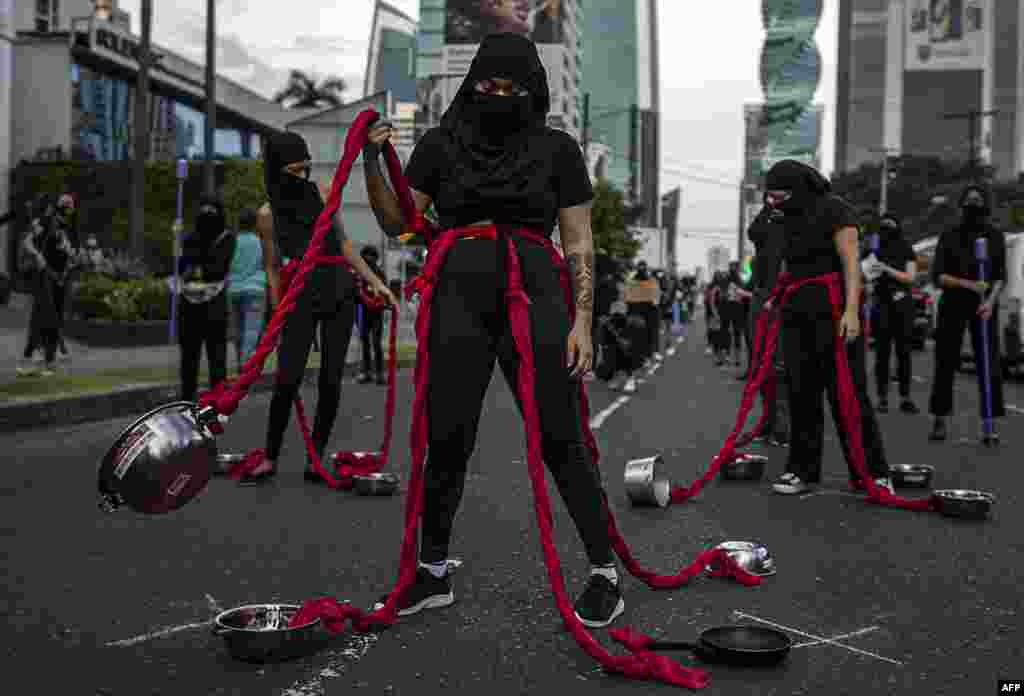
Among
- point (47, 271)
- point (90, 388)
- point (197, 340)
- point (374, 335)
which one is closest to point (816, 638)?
point (197, 340)

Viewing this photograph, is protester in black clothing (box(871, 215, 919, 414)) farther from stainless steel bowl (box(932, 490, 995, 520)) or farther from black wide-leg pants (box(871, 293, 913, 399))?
stainless steel bowl (box(932, 490, 995, 520))

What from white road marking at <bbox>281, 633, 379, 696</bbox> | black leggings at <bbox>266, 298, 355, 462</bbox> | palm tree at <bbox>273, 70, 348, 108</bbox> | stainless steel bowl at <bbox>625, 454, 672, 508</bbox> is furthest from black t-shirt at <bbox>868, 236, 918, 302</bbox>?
palm tree at <bbox>273, 70, 348, 108</bbox>

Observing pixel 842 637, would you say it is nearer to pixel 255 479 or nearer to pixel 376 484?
pixel 376 484

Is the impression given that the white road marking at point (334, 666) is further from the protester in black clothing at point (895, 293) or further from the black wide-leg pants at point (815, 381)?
the protester in black clothing at point (895, 293)

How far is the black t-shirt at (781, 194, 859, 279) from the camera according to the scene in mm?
6391

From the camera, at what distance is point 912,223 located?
7275 centimetres

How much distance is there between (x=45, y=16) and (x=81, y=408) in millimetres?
51518

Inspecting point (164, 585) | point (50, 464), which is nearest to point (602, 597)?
point (164, 585)

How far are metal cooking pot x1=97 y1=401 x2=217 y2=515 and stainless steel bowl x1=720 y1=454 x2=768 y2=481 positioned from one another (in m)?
4.12

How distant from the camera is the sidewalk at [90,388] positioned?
9234 mm

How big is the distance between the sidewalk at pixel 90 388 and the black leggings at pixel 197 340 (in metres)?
1.20

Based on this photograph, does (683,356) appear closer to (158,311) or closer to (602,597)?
(158,311)

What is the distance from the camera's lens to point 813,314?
6441 mm

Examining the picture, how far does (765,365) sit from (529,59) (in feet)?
10.5
